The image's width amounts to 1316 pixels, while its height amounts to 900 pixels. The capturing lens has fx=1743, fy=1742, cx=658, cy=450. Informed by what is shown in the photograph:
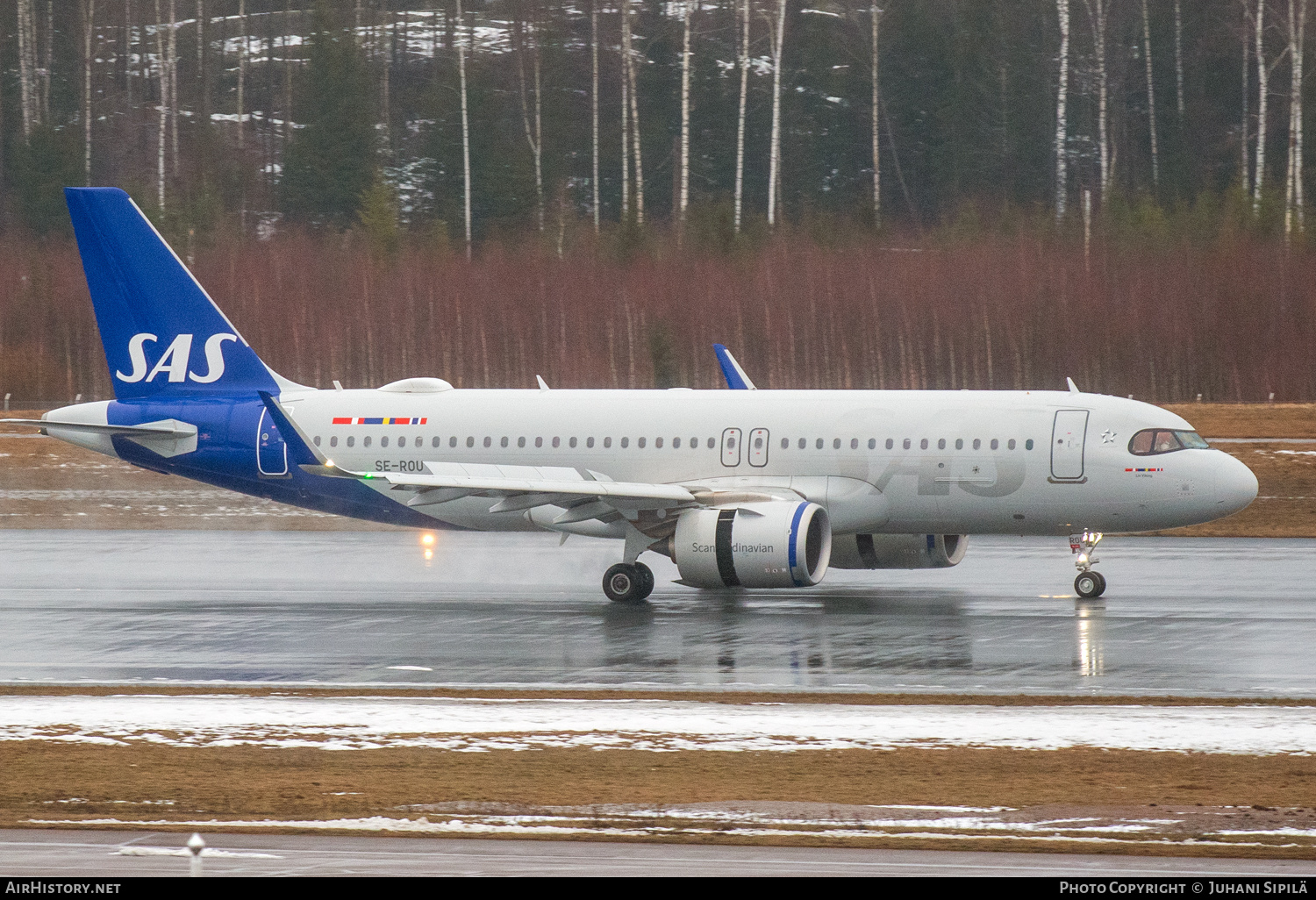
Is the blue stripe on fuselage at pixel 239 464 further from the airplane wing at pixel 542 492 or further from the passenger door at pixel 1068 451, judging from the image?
the passenger door at pixel 1068 451

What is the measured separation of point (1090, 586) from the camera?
2727 centimetres

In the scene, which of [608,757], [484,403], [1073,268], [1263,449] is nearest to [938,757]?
[608,757]

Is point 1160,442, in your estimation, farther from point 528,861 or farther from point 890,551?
point 528,861

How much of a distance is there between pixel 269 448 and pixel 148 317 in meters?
3.85

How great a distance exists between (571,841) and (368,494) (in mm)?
18264

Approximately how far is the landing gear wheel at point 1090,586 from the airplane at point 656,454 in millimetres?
35

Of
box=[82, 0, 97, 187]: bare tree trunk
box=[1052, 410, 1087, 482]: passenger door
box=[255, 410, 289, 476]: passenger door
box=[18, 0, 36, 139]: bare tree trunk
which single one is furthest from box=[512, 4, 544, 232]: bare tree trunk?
box=[1052, 410, 1087, 482]: passenger door

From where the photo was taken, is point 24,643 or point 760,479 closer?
point 24,643

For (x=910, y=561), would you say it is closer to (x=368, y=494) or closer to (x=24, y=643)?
(x=368, y=494)

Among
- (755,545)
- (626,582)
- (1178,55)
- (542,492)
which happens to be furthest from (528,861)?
(1178,55)

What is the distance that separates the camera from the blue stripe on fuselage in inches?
1189

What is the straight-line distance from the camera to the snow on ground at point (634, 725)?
16062mm

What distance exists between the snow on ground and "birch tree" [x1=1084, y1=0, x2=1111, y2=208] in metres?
49.5

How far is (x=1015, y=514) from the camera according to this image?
28.0 metres
